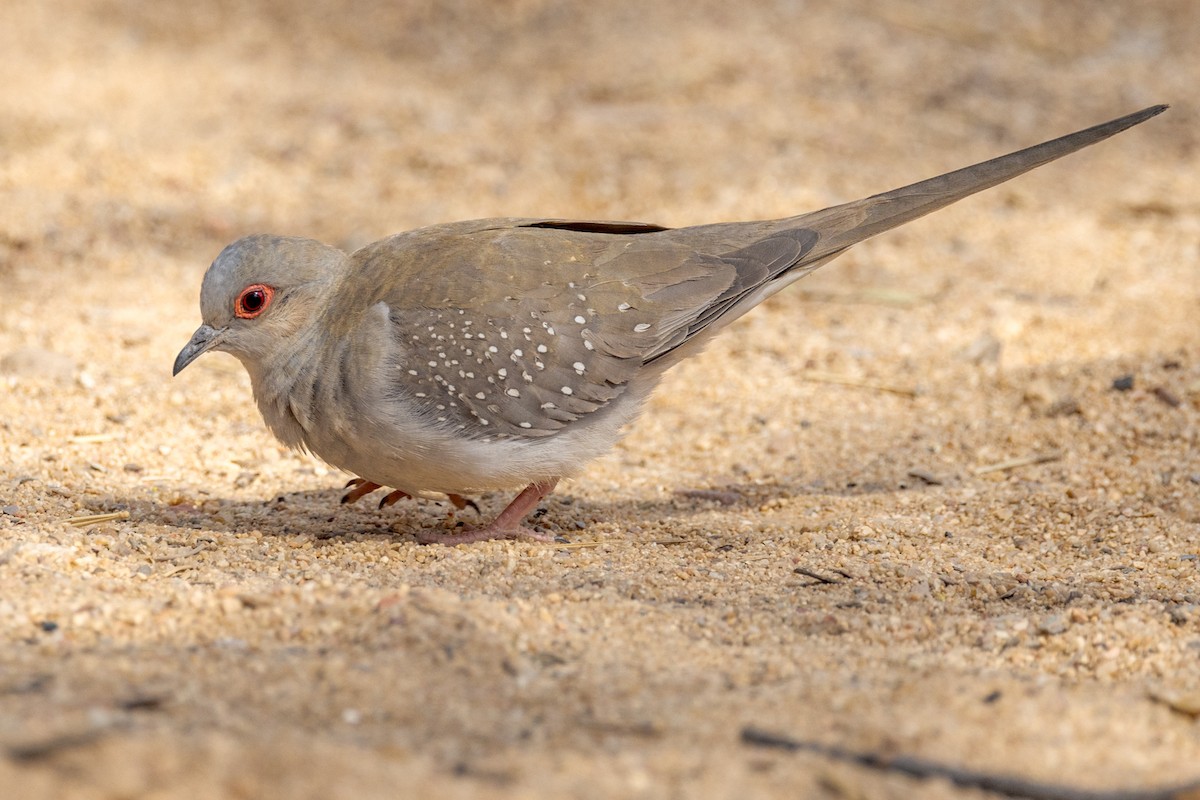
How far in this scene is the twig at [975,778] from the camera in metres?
2.60

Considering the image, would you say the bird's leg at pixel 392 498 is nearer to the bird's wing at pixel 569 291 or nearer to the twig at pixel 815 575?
the bird's wing at pixel 569 291

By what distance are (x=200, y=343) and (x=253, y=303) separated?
247 millimetres

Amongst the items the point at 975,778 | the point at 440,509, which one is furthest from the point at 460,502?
the point at 975,778

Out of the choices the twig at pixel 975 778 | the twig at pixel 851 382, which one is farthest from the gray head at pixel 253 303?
the twig at pixel 851 382

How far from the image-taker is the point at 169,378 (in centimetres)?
613

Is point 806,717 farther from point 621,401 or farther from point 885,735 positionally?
point 621,401

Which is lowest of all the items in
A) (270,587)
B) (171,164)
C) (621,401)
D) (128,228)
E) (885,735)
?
(885,735)

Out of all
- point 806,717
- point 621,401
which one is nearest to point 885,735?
point 806,717

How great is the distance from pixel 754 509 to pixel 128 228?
15.8ft

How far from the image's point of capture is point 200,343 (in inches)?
184

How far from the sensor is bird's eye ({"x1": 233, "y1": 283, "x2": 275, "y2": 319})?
4668 mm

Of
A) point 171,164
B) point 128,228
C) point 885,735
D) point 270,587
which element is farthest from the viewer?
point 171,164

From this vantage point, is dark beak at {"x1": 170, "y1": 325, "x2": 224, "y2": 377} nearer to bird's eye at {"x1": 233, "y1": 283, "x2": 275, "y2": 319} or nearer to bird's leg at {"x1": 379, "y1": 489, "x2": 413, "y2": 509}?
bird's eye at {"x1": 233, "y1": 283, "x2": 275, "y2": 319}

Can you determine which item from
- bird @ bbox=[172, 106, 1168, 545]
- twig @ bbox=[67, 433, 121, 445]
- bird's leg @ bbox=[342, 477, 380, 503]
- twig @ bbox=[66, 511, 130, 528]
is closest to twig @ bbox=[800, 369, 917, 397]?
bird @ bbox=[172, 106, 1168, 545]
